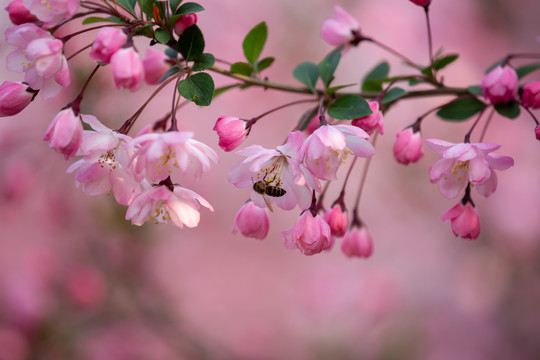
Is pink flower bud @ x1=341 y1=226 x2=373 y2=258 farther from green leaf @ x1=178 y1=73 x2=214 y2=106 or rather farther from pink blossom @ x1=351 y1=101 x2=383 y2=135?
green leaf @ x1=178 y1=73 x2=214 y2=106

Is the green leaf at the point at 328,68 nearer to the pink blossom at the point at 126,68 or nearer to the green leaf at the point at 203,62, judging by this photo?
the green leaf at the point at 203,62

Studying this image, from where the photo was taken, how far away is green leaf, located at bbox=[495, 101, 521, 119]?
94cm

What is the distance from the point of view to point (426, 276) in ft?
12.5

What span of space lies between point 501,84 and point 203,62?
23.7 inches

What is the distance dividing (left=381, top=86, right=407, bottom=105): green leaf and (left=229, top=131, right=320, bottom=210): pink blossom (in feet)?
0.79

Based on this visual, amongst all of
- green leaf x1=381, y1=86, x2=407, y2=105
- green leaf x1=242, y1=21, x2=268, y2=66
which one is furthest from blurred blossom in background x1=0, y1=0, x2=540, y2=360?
green leaf x1=381, y1=86, x2=407, y2=105

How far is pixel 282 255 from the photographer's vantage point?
403 cm

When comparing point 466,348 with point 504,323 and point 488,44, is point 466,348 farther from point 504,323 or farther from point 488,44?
point 488,44

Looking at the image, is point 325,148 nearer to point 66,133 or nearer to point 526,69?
point 66,133

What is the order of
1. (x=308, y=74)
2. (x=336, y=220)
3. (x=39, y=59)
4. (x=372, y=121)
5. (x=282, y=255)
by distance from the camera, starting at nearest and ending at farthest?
(x=39, y=59) → (x=372, y=121) → (x=336, y=220) → (x=308, y=74) → (x=282, y=255)

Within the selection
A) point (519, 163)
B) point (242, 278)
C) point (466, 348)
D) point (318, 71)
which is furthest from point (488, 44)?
point (318, 71)

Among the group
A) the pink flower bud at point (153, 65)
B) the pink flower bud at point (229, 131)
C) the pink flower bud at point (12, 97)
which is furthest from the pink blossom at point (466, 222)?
the pink flower bud at point (12, 97)

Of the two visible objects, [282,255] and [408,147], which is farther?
[282,255]

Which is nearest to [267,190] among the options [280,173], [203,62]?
[280,173]
